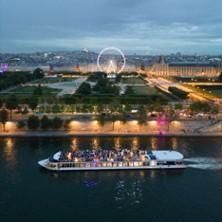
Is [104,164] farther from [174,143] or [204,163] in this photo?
[174,143]

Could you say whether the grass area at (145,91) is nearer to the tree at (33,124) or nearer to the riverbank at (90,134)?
the riverbank at (90,134)

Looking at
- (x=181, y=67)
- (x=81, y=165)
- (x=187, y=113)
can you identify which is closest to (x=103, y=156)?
(x=81, y=165)

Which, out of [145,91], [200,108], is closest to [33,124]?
[200,108]

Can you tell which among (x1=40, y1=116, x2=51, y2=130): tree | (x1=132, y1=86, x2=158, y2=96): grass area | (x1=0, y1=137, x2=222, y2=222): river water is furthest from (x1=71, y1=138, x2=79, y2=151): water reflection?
(x1=132, y1=86, x2=158, y2=96): grass area

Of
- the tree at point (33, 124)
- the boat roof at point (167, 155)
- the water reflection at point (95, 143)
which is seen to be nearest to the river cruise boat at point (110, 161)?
the boat roof at point (167, 155)

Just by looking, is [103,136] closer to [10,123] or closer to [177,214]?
[10,123]

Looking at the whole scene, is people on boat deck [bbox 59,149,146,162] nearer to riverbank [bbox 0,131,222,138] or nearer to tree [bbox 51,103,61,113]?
riverbank [bbox 0,131,222,138]
